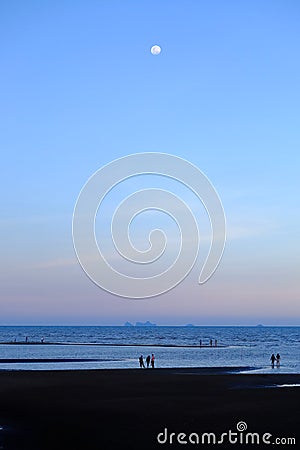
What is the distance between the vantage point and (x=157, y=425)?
2136 cm

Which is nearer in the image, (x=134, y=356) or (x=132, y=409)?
(x=132, y=409)

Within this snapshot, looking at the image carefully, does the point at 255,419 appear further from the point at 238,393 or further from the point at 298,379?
the point at 298,379

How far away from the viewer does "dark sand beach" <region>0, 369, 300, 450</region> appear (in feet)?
63.4

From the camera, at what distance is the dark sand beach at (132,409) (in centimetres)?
1931

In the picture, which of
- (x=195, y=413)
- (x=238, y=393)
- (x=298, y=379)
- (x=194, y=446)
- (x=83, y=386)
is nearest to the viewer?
(x=194, y=446)

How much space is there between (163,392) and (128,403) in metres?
4.69

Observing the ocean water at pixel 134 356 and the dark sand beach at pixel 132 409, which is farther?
the ocean water at pixel 134 356

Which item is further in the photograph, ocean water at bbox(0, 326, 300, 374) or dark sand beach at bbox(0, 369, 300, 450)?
ocean water at bbox(0, 326, 300, 374)

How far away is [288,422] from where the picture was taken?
22.0 metres

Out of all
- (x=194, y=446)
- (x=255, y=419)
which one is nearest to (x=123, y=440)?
(x=194, y=446)

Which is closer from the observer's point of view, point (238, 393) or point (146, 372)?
point (238, 393)

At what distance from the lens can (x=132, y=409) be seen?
1000 inches

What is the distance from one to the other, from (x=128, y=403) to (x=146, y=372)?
695 inches

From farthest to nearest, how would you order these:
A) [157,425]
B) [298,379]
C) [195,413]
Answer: [298,379], [195,413], [157,425]
